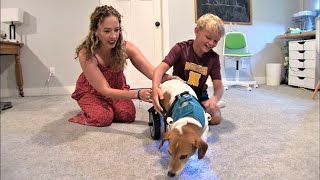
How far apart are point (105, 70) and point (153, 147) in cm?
54

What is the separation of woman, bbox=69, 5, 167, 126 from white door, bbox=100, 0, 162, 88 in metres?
1.41

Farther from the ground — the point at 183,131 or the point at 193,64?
the point at 193,64

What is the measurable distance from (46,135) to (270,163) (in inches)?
18.1

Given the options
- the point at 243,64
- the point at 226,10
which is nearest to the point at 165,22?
the point at 226,10

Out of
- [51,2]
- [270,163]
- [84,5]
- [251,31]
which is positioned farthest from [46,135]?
[251,31]

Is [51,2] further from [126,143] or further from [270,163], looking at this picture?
[270,163]

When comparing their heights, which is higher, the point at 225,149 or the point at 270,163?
the point at 270,163

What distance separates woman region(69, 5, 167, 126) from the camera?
115cm

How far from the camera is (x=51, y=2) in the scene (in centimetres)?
202

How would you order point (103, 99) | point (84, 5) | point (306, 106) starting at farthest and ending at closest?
point (84, 5), point (103, 99), point (306, 106)

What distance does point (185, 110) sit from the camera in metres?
0.70

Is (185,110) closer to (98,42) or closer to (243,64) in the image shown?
(98,42)

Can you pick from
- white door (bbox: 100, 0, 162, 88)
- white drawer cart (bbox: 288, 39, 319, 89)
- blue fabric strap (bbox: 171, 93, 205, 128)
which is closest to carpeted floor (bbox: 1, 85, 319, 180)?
white drawer cart (bbox: 288, 39, 319, 89)

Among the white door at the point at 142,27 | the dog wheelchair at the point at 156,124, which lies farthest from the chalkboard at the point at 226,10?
the dog wheelchair at the point at 156,124
